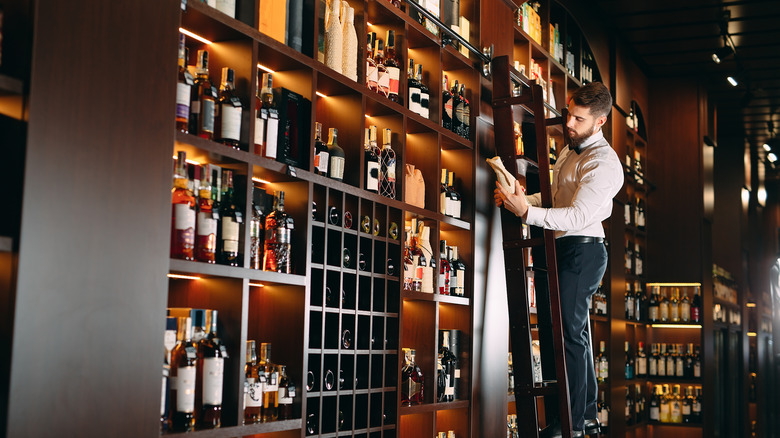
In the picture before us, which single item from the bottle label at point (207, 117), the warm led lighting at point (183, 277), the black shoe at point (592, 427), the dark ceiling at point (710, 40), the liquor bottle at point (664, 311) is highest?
the dark ceiling at point (710, 40)

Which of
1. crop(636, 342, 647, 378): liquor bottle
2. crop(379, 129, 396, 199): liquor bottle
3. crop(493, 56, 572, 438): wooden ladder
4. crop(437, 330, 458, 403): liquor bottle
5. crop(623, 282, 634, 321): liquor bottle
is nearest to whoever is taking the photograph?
crop(379, 129, 396, 199): liquor bottle

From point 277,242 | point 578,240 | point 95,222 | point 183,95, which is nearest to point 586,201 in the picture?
point 578,240

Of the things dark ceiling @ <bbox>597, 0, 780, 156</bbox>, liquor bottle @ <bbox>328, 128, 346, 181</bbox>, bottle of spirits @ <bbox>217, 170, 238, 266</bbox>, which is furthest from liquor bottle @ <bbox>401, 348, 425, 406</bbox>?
dark ceiling @ <bbox>597, 0, 780, 156</bbox>

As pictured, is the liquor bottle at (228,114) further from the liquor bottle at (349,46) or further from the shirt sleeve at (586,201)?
the shirt sleeve at (586,201)

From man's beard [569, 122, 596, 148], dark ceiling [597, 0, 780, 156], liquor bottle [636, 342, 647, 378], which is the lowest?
liquor bottle [636, 342, 647, 378]

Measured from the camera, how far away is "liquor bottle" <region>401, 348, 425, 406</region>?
3.71 meters

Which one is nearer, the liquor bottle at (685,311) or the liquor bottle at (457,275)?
the liquor bottle at (457,275)

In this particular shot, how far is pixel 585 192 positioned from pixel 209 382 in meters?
1.98

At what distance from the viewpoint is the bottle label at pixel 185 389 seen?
239 cm

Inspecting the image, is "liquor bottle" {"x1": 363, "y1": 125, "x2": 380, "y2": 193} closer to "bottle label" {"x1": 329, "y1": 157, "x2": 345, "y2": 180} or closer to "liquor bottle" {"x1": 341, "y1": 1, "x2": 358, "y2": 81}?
"bottle label" {"x1": 329, "y1": 157, "x2": 345, "y2": 180}

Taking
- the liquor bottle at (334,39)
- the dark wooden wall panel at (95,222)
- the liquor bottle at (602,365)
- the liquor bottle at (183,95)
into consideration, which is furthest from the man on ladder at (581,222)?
the liquor bottle at (602,365)

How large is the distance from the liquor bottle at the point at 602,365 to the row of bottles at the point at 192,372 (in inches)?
178

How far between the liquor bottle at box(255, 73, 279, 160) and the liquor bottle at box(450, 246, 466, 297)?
4.91 ft

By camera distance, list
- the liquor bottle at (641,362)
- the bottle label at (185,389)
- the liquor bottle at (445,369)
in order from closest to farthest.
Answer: the bottle label at (185,389)
the liquor bottle at (445,369)
the liquor bottle at (641,362)
